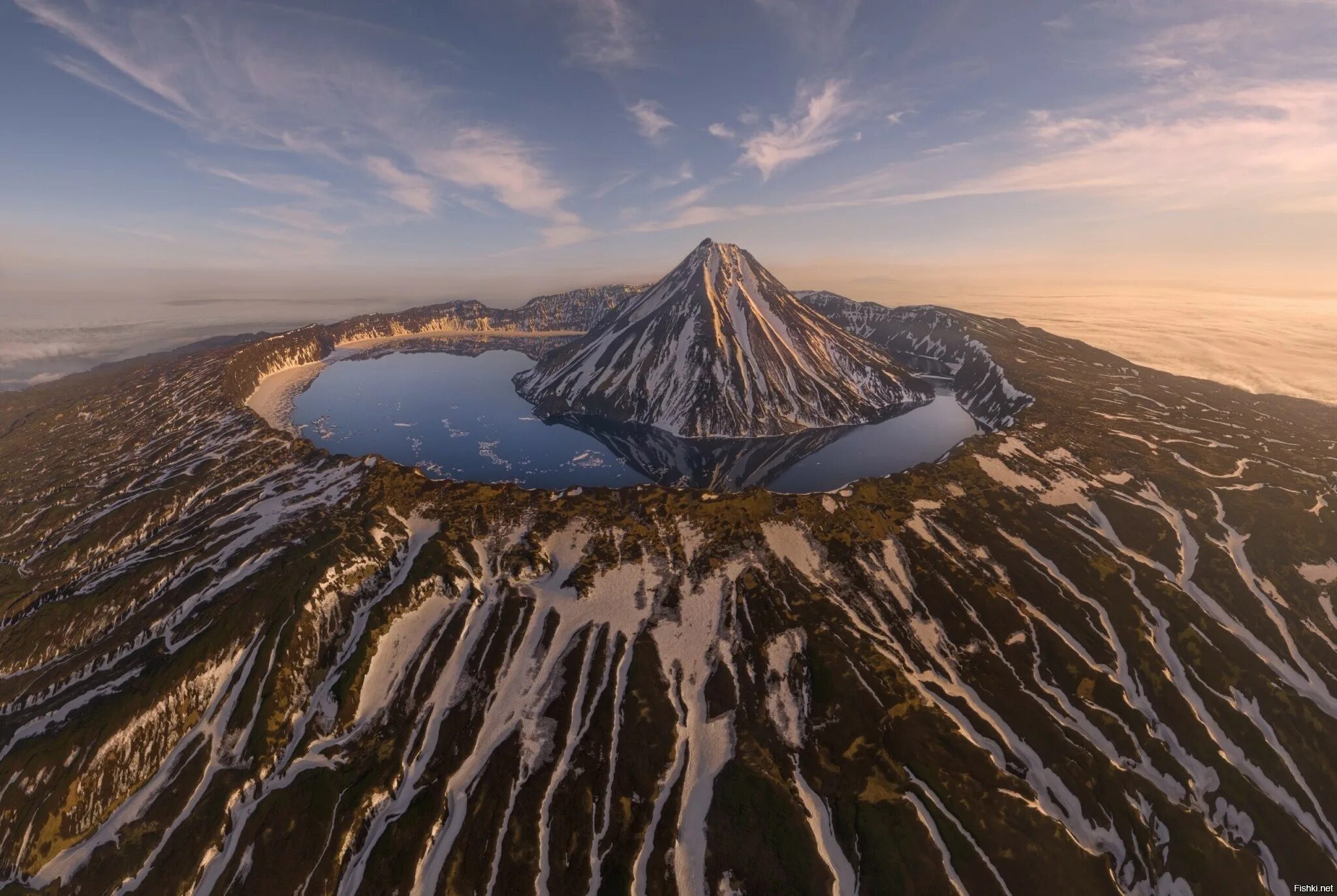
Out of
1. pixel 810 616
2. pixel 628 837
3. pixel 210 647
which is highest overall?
pixel 210 647

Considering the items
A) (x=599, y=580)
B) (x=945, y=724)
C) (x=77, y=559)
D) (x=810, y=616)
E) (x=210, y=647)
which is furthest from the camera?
(x=77, y=559)

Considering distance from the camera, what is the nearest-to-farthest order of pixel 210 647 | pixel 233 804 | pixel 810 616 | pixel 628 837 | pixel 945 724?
1. pixel 628 837
2. pixel 233 804
3. pixel 945 724
4. pixel 210 647
5. pixel 810 616

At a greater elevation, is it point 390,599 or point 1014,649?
point 390,599

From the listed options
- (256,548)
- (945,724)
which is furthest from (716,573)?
(256,548)

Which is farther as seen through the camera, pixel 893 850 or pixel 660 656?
pixel 660 656

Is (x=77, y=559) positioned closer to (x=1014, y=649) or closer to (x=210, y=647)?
(x=210, y=647)

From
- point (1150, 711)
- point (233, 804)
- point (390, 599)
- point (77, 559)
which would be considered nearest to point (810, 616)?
point (1150, 711)
